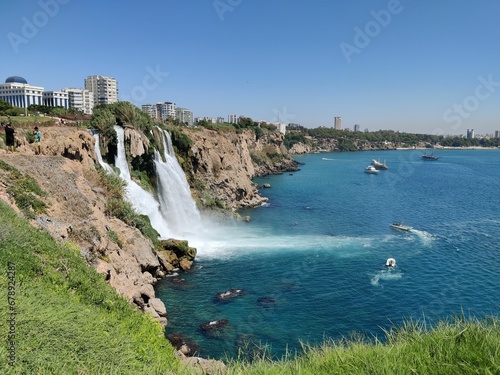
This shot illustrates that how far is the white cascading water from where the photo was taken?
3052 cm

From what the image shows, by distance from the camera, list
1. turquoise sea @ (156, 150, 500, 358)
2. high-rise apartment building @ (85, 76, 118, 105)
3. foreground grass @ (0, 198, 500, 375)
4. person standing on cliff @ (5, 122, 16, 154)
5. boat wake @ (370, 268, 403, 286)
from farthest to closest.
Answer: high-rise apartment building @ (85, 76, 118, 105)
boat wake @ (370, 268, 403, 286)
person standing on cliff @ (5, 122, 16, 154)
turquoise sea @ (156, 150, 500, 358)
foreground grass @ (0, 198, 500, 375)

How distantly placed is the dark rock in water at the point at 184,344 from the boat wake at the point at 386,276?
42.4ft

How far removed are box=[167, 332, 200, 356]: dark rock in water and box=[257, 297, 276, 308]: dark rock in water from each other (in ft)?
17.0

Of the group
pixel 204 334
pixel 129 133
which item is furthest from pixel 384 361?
pixel 129 133

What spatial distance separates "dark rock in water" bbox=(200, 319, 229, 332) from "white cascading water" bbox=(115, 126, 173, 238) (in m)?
13.1

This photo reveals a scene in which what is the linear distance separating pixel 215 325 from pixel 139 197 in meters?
15.0

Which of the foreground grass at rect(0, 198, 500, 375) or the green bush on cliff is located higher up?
the green bush on cliff

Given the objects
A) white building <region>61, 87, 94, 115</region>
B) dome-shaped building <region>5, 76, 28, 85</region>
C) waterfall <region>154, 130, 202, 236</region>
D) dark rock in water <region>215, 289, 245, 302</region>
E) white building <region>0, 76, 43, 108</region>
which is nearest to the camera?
dark rock in water <region>215, 289, 245, 302</region>

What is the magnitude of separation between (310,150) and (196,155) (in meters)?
123

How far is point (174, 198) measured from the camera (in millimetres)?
36531

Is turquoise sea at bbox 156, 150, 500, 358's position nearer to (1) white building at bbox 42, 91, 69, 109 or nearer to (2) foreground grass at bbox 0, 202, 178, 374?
(2) foreground grass at bbox 0, 202, 178, 374

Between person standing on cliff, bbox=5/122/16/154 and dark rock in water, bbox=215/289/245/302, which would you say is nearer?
person standing on cliff, bbox=5/122/16/154

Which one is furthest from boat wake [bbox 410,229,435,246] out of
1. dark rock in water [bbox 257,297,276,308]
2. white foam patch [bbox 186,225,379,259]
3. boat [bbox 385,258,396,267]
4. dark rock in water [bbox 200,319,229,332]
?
dark rock in water [bbox 200,319,229,332]

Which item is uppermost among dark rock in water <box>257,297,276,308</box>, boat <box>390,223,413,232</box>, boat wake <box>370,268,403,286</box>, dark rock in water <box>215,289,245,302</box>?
boat <box>390,223,413,232</box>
